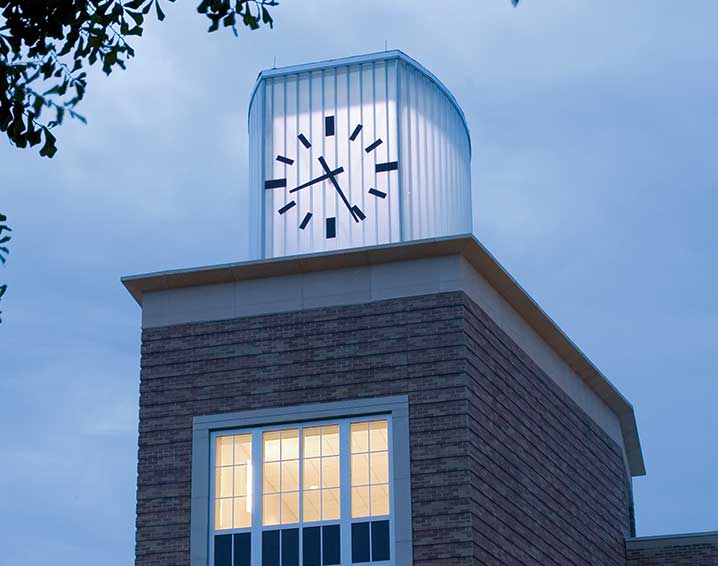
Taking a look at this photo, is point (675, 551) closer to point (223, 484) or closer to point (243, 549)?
point (243, 549)

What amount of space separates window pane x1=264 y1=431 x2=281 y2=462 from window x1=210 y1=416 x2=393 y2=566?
2cm

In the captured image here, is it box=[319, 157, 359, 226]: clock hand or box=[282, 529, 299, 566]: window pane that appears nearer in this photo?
box=[282, 529, 299, 566]: window pane

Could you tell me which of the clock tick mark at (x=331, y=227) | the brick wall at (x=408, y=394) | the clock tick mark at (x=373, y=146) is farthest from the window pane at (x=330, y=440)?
the clock tick mark at (x=373, y=146)

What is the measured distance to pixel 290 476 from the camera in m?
23.0

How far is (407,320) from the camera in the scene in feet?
76.7

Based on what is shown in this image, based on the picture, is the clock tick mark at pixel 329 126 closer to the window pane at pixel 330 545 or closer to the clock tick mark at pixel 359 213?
the clock tick mark at pixel 359 213

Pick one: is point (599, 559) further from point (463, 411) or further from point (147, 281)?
point (147, 281)

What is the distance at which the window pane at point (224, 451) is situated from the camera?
2350 cm

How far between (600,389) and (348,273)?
25.1ft

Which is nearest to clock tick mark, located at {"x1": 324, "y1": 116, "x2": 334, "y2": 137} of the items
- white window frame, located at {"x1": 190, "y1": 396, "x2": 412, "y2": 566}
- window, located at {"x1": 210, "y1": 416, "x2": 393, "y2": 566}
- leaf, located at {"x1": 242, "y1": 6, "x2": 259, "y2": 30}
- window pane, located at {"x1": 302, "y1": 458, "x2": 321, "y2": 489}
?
white window frame, located at {"x1": 190, "y1": 396, "x2": 412, "y2": 566}

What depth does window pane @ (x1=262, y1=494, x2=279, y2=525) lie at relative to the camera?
75.1 ft

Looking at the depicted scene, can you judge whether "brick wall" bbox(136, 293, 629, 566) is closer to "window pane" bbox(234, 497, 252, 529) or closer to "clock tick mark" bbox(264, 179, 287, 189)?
"window pane" bbox(234, 497, 252, 529)

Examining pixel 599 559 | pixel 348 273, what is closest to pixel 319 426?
pixel 348 273

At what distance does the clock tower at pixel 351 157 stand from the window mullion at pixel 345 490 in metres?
4.33
